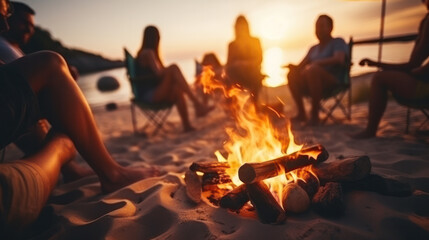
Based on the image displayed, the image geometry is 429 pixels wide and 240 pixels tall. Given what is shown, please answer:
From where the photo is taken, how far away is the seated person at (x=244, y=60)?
19.8ft

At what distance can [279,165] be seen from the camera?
1.74 m

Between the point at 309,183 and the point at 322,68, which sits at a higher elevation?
the point at 322,68

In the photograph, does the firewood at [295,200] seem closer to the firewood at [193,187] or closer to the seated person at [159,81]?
the firewood at [193,187]

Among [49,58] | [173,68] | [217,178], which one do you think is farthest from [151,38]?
[217,178]

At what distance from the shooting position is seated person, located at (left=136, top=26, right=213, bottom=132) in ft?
16.5

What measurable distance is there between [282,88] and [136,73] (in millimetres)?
8263

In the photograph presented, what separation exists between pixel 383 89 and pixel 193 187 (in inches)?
112

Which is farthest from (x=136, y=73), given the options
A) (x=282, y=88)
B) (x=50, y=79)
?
(x=282, y=88)

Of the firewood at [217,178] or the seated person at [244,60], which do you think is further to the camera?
the seated person at [244,60]

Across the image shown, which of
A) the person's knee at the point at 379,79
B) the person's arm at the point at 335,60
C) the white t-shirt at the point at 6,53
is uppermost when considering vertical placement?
the white t-shirt at the point at 6,53

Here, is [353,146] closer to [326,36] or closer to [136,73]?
[326,36]

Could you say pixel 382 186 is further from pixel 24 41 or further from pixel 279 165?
pixel 24 41

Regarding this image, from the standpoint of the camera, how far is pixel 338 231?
4.65 feet

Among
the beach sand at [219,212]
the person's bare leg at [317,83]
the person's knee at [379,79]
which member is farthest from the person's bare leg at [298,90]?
the beach sand at [219,212]
